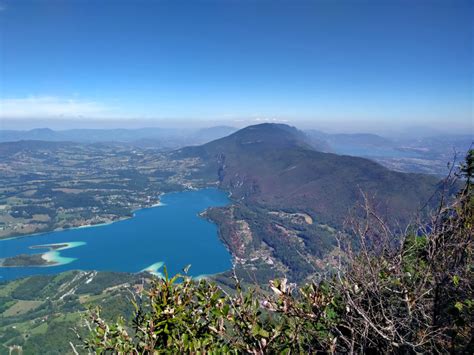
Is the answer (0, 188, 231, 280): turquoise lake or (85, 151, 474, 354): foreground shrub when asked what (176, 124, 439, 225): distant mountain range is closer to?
(0, 188, 231, 280): turquoise lake

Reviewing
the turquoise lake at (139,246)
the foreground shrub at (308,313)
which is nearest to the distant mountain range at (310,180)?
the turquoise lake at (139,246)

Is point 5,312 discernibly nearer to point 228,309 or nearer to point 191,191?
point 228,309

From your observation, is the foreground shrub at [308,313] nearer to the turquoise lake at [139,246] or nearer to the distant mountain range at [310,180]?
the turquoise lake at [139,246]

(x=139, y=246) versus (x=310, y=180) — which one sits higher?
(x=310, y=180)

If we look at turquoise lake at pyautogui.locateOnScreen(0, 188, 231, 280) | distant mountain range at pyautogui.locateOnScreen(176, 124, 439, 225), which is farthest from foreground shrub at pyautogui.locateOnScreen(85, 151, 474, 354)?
distant mountain range at pyautogui.locateOnScreen(176, 124, 439, 225)

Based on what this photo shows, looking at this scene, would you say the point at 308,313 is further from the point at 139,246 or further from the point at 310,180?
the point at 310,180

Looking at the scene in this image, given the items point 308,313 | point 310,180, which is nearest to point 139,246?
point 310,180

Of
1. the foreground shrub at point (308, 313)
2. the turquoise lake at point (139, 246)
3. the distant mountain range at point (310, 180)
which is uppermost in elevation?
the foreground shrub at point (308, 313)

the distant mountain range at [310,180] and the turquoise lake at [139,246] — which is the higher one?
the distant mountain range at [310,180]

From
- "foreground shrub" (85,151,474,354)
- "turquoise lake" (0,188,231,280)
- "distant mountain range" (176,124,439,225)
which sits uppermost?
"foreground shrub" (85,151,474,354)
